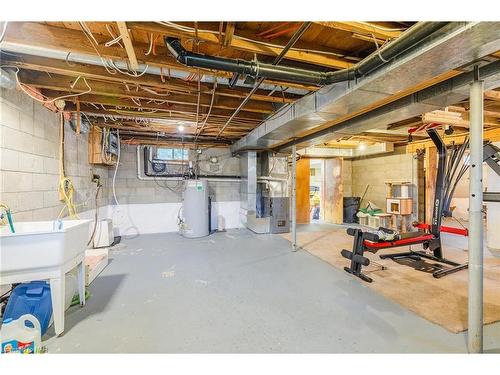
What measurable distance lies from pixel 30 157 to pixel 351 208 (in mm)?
6905

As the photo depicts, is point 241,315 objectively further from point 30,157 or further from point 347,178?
point 347,178

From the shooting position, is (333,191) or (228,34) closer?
(228,34)

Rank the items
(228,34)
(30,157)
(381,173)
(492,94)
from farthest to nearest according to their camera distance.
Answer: (381,173)
(492,94)
(30,157)
(228,34)

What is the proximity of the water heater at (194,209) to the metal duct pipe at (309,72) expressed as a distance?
134 inches

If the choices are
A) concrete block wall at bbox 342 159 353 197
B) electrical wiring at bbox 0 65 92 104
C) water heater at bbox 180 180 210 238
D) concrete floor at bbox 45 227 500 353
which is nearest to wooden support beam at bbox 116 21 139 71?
electrical wiring at bbox 0 65 92 104

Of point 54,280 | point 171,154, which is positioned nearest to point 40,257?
point 54,280

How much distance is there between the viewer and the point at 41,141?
247 cm

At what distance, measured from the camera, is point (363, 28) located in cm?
145

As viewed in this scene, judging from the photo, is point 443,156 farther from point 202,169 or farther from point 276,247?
point 202,169

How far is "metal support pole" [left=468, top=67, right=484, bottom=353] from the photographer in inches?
56.6

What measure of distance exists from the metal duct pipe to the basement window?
159 inches

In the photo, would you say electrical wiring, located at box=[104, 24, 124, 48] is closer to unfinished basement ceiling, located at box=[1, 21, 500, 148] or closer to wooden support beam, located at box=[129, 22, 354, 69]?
unfinished basement ceiling, located at box=[1, 21, 500, 148]

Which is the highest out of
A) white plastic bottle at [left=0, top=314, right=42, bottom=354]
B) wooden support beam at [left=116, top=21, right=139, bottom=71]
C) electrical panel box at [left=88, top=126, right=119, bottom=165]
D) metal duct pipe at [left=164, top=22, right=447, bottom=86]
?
wooden support beam at [left=116, top=21, right=139, bottom=71]

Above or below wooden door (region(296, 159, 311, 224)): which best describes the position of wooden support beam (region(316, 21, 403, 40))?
above
